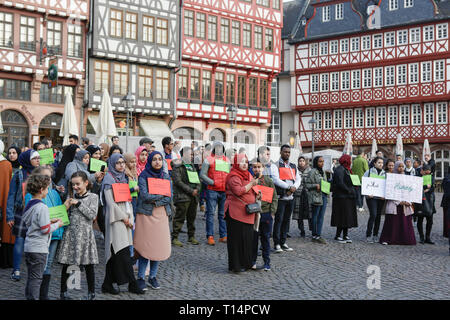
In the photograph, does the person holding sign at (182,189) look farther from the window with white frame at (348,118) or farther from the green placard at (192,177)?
the window with white frame at (348,118)

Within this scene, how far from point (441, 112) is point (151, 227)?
3528 centimetres

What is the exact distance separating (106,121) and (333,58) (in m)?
27.6

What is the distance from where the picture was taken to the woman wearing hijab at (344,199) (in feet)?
37.4

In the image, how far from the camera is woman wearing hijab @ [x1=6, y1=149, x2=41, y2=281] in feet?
24.4

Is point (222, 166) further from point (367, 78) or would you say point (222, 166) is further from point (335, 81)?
point (335, 81)

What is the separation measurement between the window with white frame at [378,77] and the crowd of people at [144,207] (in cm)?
2931

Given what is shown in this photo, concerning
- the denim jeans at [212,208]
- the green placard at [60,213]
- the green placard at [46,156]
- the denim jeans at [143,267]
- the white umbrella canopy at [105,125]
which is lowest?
the denim jeans at [143,267]

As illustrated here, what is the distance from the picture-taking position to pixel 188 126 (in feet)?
105

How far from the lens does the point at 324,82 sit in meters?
42.5

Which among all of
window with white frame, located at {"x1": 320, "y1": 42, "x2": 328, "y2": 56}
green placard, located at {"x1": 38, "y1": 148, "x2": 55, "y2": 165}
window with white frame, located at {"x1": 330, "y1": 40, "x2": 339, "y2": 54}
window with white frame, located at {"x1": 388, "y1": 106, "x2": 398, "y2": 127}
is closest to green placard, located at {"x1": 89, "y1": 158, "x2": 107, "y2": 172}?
green placard, located at {"x1": 38, "y1": 148, "x2": 55, "y2": 165}

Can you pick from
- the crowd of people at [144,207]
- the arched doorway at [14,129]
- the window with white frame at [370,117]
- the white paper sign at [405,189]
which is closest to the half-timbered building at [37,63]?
the arched doorway at [14,129]

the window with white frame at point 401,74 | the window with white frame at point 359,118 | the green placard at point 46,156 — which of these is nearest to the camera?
the green placard at point 46,156

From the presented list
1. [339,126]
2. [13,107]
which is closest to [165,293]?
[13,107]

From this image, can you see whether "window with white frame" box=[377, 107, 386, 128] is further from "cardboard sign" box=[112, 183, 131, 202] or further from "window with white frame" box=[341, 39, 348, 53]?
"cardboard sign" box=[112, 183, 131, 202]
